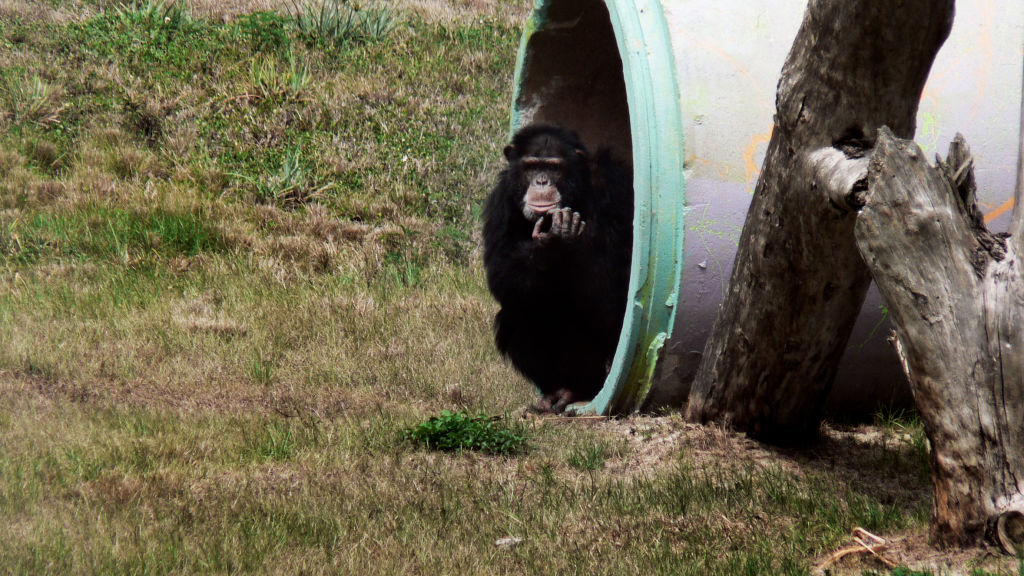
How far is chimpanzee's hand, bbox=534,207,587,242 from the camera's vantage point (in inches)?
200

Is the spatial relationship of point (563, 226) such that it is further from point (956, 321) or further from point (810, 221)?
point (956, 321)

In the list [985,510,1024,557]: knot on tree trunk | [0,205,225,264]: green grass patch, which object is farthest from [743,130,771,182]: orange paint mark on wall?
[0,205,225,264]: green grass patch

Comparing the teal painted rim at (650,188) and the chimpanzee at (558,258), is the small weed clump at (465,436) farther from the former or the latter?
the chimpanzee at (558,258)

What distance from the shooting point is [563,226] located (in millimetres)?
5090

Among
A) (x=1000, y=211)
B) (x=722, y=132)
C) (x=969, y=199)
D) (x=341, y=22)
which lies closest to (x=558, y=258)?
(x=722, y=132)

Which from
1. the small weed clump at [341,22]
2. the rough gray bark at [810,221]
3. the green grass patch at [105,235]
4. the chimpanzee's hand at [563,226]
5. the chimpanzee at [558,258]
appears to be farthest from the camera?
the small weed clump at [341,22]

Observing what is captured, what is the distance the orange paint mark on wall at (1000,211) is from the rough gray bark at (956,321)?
1.60m

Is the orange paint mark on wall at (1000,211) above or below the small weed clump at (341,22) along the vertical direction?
below

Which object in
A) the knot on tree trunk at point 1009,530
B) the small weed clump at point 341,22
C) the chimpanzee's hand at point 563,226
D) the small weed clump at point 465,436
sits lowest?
the small weed clump at point 465,436

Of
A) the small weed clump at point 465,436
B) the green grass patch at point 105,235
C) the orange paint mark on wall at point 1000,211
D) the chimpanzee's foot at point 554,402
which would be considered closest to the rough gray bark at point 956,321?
the orange paint mark on wall at point 1000,211

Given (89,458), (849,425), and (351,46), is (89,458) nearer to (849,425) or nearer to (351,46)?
(849,425)

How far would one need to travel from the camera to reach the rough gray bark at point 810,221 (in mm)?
3119

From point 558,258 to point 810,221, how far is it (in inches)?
72.2

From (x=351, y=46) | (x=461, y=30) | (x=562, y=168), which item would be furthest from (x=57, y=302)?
(x=461, y=30)
